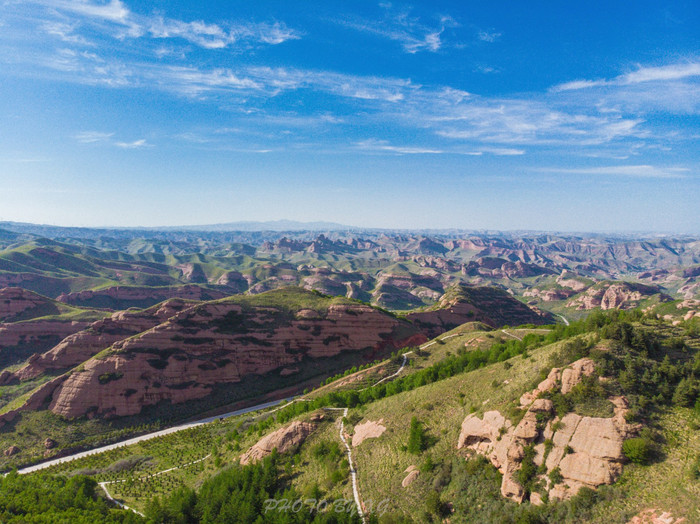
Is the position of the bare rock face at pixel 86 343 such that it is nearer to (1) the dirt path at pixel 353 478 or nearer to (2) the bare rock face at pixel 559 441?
(1) the dirt path at pixel 353 478

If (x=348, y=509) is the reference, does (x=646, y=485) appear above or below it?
above

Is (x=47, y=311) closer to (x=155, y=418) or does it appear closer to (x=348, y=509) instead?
(x=155, y=418)

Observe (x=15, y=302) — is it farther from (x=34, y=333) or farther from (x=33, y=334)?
(x=33, y=334)

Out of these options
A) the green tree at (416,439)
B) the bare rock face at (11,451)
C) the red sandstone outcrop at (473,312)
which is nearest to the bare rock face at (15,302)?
the bare rock face at (11,451)

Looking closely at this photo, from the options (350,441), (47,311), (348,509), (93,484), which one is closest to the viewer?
(348,509)

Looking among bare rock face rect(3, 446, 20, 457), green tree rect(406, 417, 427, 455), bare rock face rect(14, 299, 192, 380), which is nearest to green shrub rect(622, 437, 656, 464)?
green tree rect(406, 417, 427, 455)

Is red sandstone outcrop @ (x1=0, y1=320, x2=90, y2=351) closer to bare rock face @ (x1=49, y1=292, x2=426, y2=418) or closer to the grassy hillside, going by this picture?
bare rock face @ (x1=49, y1=292, x2=426, y2=418)

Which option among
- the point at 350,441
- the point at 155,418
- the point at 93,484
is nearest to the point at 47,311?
A: the point at 155,418
